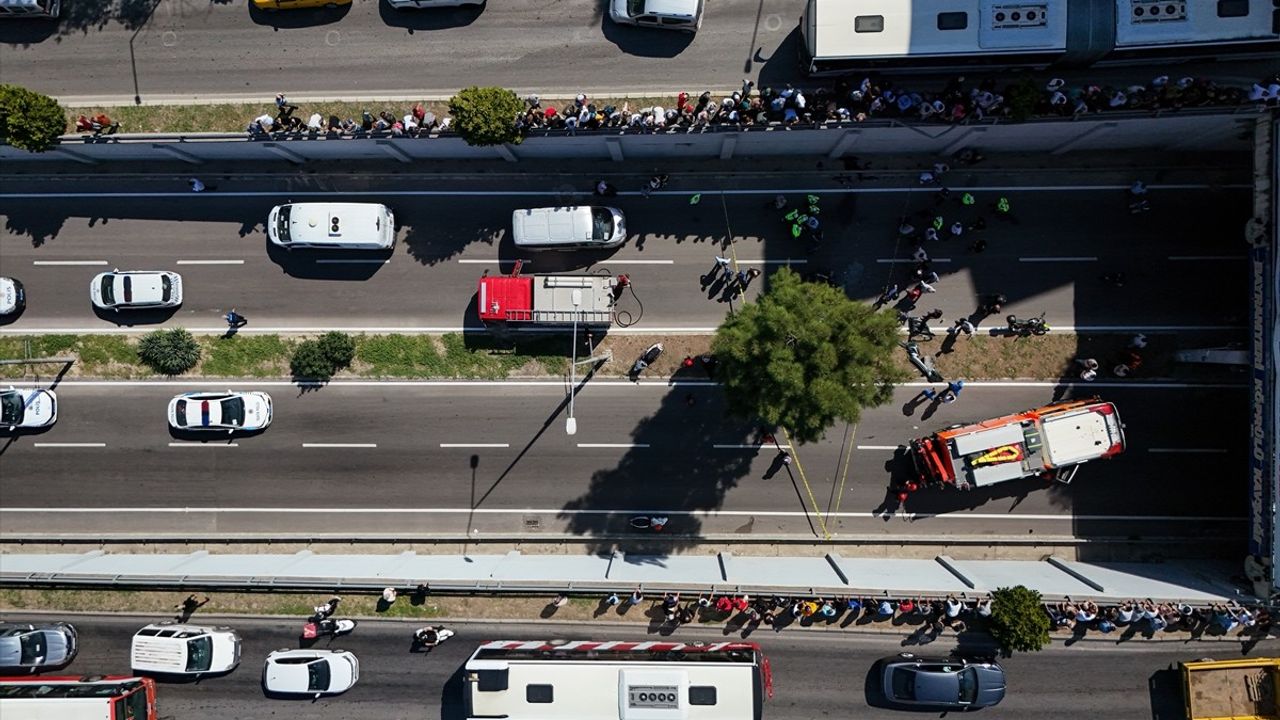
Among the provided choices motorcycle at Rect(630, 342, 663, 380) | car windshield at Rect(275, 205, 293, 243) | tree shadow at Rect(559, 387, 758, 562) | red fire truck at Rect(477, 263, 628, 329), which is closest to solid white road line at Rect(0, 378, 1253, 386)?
motorcycle at Rect(630, 342, 663, 380)

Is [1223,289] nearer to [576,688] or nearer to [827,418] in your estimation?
[827,418]

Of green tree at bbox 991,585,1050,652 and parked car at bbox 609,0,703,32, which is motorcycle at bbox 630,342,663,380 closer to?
parked car at bbox 609,0,703,32

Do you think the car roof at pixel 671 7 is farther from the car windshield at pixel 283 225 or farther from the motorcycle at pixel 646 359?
the car windshield at pixel 283 225

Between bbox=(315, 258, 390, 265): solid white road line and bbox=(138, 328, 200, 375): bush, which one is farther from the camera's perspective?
bbox=(315, 258, 390, 265): solid white road line

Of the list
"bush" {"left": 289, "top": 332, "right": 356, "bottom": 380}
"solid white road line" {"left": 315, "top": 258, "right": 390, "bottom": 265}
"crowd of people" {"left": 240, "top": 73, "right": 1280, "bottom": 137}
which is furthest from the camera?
"solid white road line" {"left": 315, "top": 258, "right": 390, "bottom": 265}

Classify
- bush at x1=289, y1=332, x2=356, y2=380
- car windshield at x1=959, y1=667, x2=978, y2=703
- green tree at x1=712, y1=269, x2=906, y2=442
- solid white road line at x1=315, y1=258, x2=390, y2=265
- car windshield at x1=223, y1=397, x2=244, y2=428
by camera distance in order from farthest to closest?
solid white road line at x1=315, y1=258, x2=390, y2=265 < car windshield at x1=223, y1=397, x2=244, y2=428 < bush at x1=289, y1=332, x2=356, y2=380 < car windshield at x1=959, y1=667, x2=978, y2=703 < green tree at x1=712, y1=269, x2=906, y2=442
